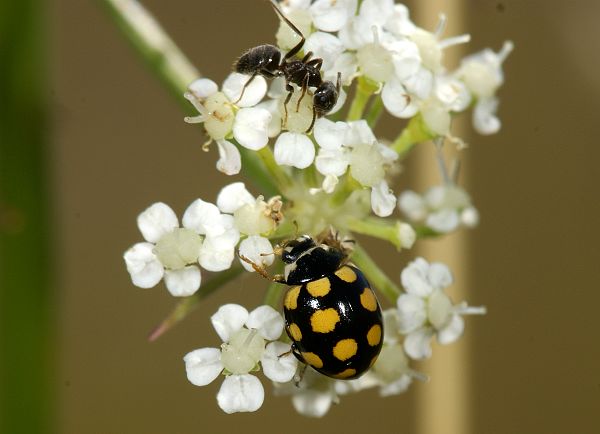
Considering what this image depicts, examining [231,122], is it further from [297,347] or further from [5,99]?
[5,99]

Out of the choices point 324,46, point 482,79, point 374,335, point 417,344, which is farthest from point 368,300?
point 482,79

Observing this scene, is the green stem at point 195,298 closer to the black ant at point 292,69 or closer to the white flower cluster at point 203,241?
the white flower cluster at point 203,241

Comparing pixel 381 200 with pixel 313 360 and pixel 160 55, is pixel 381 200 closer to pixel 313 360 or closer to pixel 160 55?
pixel 313 360

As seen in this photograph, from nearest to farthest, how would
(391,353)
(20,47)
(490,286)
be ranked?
(391,353), (20,47), (490,286)

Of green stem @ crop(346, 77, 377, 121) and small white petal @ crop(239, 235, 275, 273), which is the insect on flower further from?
green stem @ crop(346, 77, 377, 121)

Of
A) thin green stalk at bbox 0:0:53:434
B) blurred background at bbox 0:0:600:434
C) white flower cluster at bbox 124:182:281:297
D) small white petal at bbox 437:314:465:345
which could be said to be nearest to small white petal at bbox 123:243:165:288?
white flower cluster at bbox 124:182:281:297

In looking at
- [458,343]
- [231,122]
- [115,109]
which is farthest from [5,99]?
[458,343]
